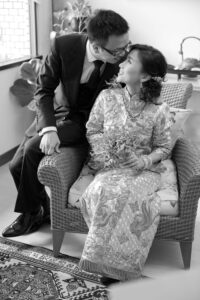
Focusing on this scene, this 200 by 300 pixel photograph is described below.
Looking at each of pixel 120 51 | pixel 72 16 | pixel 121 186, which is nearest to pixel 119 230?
pixel 121 186

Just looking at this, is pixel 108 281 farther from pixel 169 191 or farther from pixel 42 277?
pixel 169 191

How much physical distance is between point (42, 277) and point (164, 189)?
72 centimetres

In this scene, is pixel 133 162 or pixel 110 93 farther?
pixel 110 93

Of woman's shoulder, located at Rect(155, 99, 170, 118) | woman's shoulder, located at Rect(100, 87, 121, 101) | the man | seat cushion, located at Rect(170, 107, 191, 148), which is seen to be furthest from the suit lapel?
seat cushion, located at Rect(170, 107, 191, 148)

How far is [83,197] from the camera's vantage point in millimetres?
1873

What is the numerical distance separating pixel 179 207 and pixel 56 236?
624 mm

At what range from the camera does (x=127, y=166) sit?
6.24 feet

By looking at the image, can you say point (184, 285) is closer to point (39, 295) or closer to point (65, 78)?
point (39, 295)

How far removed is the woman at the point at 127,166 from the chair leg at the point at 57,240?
200 millimetres

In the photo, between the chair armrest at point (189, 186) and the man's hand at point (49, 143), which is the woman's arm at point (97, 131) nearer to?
A: the man's hand at point (49, 143)

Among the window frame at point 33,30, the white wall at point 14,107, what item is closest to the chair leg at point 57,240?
the white wall at point 14,107

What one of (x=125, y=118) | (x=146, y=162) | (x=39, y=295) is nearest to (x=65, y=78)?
(x=125, y=118)

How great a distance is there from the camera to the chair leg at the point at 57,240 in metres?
2.00

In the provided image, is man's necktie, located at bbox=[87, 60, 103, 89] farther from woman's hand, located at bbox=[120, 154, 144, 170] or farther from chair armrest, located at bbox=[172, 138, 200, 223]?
chair armrest, located at bbox=[172, 138, 200, 223]
